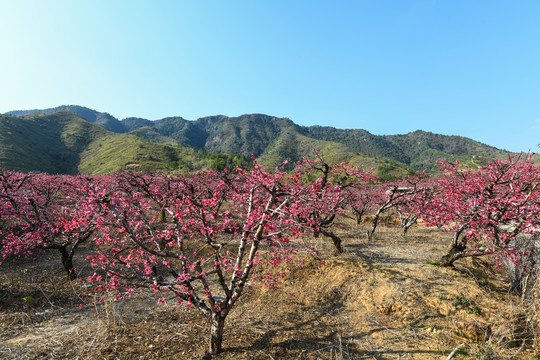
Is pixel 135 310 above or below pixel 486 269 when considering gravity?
below

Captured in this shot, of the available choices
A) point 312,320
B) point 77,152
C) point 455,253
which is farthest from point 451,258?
point 77,152

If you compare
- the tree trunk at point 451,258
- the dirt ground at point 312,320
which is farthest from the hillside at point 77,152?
the tree trunk at point 451,258

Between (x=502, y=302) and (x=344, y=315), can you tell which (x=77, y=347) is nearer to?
(x=344, y=315)

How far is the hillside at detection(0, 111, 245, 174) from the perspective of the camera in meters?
94.8

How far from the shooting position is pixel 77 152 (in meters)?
127

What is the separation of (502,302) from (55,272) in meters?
19.7

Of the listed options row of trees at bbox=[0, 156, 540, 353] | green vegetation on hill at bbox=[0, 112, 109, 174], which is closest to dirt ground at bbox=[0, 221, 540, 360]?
row of trees at bbox=[0, 156, 540, 353]

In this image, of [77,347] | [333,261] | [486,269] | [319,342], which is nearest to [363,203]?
[486,269]

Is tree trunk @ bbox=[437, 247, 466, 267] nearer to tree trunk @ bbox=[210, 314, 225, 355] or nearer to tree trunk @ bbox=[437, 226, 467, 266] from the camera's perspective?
tree trunk @ bbox=[437, 226, 467, 266]

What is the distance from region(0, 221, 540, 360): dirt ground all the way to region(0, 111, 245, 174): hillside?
80391 mm

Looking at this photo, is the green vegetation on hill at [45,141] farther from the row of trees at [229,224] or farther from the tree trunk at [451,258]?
the tree trunk at [451,258]

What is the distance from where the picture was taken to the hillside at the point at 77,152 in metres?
94.8

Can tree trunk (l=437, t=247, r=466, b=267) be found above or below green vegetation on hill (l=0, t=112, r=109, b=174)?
below

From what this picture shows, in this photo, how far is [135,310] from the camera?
27.6 feet
